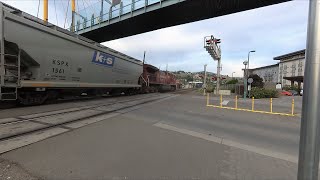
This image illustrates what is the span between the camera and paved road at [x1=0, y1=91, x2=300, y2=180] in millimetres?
4289

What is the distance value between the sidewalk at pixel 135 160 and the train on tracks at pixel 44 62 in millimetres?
6217

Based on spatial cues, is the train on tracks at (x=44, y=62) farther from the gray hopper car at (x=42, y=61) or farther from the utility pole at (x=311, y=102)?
the utility pole at (x=311, y=102)

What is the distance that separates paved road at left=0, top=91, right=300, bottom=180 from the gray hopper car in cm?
573

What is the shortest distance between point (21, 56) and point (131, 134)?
303 inches

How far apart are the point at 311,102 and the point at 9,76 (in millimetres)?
12027

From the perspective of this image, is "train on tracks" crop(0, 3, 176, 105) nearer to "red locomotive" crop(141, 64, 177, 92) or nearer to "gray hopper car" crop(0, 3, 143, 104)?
"gray hopper car" crop(0, 3, 143, 104)

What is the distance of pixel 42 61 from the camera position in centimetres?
1237

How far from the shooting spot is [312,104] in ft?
6.44

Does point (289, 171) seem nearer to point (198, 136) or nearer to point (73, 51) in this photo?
point (198, 136)

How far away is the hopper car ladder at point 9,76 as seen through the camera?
10.4m

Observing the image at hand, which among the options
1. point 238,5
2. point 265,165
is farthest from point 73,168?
point 238,5

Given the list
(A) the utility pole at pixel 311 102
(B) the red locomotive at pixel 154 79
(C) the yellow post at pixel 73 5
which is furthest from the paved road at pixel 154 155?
(C) the yellow post at pixel 73 5

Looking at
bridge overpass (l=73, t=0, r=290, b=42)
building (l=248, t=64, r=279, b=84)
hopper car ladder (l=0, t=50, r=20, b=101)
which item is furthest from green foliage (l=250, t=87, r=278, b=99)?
building (l=248, t=64, r=279, b=84)

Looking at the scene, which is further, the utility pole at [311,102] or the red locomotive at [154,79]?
the red locomotive at [154,79]
